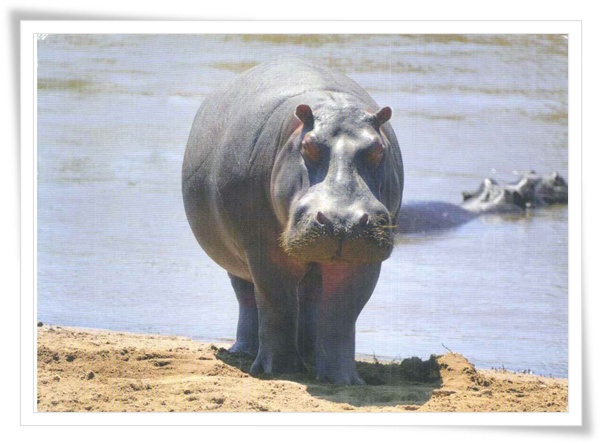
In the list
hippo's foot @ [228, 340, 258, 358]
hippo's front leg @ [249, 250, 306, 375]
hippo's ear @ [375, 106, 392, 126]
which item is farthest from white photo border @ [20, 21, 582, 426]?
hippo's foot @ [228, 340, 258, 358]

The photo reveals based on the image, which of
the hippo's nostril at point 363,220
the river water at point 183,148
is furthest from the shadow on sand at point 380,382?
the hippo's nostril at point 363,220

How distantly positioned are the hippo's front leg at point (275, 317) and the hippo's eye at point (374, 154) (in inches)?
45.9

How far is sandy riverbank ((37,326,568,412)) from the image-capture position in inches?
412

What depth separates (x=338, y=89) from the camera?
1117 centimetres

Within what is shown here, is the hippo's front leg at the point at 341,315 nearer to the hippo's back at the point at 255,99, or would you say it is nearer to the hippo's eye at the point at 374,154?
the hippo's eye at the point at 374,154

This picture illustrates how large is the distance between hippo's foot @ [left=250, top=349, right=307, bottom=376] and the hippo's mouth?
122 cm

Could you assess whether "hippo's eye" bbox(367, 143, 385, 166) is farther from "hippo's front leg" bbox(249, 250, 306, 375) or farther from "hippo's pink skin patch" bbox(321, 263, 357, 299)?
"hippo's front leg" bbox(249, 250, 306, 375)

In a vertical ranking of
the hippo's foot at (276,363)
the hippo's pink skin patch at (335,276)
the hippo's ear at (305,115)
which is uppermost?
the hippo's ear at (305,115)

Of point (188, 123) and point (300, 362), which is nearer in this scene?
point (300, 362)

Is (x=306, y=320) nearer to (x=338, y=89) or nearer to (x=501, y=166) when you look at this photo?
(x=338, y=89)

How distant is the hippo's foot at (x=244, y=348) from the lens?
12250mm

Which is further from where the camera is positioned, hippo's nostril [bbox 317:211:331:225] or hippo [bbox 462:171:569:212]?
hippo [bbox 462:171:569:212]
